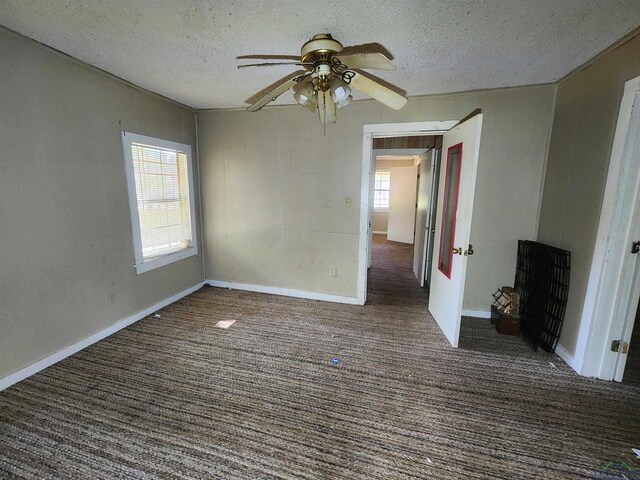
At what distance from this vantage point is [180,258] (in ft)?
11.7

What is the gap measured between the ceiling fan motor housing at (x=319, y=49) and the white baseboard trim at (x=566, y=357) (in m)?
2.89

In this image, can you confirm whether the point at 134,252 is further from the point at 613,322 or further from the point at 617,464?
the point at 613,322

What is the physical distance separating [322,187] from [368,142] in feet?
2.43

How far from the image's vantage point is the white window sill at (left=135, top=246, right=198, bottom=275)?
9.85 feet

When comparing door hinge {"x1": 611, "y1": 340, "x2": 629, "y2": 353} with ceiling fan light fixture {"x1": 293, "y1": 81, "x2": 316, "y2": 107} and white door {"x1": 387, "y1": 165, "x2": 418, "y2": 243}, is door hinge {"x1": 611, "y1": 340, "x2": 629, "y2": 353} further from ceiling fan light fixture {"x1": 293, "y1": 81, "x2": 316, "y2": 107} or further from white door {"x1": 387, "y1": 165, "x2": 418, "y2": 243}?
white door {"x1": 387, "y1": 165, "x2": 418, "y2": 243}

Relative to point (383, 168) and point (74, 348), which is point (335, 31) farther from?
point (383, 168)

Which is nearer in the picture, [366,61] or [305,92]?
[366,61]

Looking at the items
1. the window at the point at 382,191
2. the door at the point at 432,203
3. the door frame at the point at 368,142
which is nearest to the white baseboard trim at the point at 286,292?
the door frame at the point at 368,142

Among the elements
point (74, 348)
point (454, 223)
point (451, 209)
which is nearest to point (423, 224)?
point (451, 209)

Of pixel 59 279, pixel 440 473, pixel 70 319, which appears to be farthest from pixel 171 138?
pixel 440 473

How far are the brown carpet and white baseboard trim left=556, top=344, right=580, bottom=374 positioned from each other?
7 centimetres

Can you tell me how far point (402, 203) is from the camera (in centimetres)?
745

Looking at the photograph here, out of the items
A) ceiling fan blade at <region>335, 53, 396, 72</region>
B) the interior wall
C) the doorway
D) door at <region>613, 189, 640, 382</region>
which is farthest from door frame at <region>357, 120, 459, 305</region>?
the interior wall

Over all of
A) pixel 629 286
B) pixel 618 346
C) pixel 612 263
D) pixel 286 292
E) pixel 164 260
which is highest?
pixel 612 263
